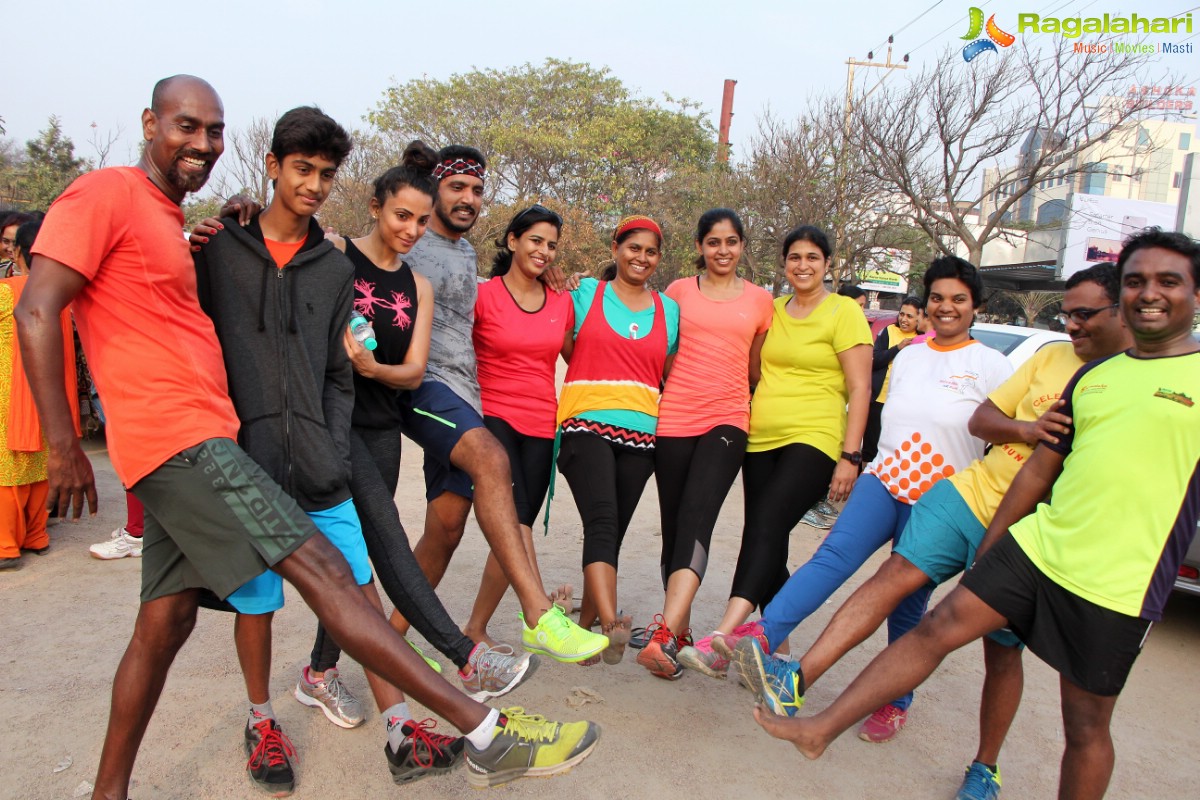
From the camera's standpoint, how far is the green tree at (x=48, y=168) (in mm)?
20438

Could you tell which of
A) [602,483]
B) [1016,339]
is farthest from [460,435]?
[1016,339]

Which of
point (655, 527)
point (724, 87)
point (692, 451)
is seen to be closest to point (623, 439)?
point (692, 451)

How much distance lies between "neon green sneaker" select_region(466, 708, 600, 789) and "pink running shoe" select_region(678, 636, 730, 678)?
595mm

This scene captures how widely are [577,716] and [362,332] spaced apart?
1.86 m

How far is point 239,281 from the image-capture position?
8.88 feet

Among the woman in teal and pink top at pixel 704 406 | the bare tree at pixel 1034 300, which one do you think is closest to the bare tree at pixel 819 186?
the bare tree at pixel 1034 300

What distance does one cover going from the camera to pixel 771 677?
300cm

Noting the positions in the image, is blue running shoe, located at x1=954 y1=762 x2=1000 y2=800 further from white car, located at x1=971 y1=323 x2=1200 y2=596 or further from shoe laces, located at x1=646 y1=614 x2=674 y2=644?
white car, located at x1=971 y1=323 x2=1200 y2=596

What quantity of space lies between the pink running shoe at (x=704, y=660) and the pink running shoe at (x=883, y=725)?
2.75 feet

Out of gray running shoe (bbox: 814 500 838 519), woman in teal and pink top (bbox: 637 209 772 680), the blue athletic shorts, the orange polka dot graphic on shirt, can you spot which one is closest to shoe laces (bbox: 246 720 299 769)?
the blue athletic shorts

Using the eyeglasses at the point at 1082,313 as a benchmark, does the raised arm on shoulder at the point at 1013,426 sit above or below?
below

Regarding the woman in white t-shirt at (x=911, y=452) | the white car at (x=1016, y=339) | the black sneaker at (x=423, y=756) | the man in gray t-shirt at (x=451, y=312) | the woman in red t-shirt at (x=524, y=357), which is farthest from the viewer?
the white car at (x=1016, y=339)

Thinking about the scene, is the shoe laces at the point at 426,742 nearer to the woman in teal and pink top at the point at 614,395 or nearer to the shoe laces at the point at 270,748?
the shoe laces at the point at 270,748

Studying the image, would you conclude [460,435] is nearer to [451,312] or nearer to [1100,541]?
[451,312]
